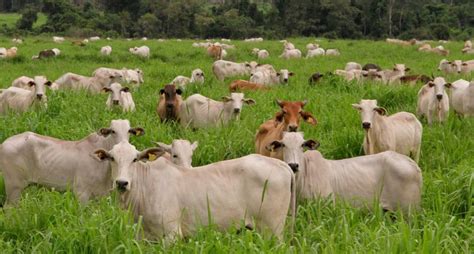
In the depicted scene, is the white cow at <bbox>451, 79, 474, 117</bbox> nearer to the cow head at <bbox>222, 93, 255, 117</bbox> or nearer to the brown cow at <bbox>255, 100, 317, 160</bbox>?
the cow head at <bbox>222, 93, 255, 117</bbox>

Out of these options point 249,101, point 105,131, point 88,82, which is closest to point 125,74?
point 88,82

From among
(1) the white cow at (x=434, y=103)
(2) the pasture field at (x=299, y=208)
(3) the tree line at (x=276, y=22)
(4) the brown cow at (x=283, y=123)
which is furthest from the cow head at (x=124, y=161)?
(3) the tree line at (x=276, y=22)

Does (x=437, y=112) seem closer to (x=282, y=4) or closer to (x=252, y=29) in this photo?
(x=252, y=29)

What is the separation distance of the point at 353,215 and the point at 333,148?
Answer: 2.67 meters

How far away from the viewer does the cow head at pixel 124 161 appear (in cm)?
484

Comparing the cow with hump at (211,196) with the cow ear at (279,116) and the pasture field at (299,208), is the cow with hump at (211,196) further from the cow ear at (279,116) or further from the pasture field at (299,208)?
the cow ear at (279,116)

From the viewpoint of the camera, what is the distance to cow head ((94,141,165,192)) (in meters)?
4.84

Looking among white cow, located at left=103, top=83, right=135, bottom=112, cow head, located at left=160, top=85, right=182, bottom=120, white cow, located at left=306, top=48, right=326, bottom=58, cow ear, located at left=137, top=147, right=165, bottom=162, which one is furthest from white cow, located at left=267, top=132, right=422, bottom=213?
white cow, located at left=306, top=48, right=326, bottom=58

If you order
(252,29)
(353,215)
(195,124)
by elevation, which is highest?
(353,215)

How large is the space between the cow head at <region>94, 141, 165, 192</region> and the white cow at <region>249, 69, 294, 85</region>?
974 centimetres

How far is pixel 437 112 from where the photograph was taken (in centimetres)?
967

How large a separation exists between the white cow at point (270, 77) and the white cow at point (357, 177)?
8.67 metres

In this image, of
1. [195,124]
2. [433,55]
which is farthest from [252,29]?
[195,124]

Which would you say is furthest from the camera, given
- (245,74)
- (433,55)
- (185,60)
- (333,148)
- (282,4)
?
(282,4)
